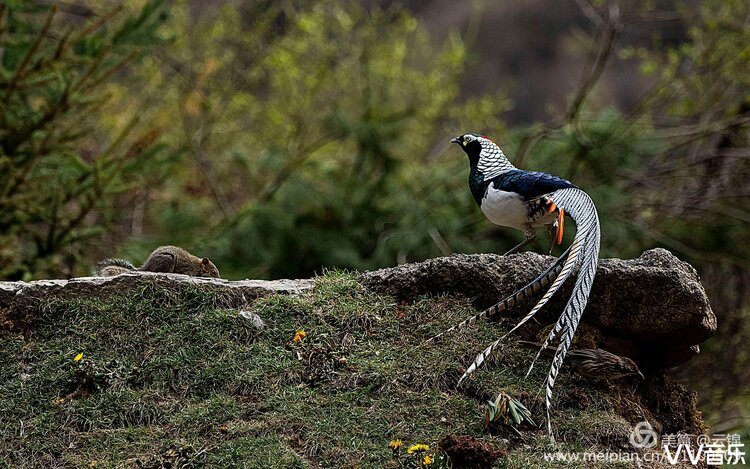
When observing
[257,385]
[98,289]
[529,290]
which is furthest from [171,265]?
[529,290]

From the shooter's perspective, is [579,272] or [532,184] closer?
[579,272]

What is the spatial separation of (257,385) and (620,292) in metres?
1.82

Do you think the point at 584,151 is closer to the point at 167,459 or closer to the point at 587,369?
the point at 587,369

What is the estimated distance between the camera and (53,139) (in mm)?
6902

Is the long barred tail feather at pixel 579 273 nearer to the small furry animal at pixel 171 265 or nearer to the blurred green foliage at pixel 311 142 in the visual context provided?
the small furry animal at pixel 171 265

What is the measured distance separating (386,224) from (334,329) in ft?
17.1

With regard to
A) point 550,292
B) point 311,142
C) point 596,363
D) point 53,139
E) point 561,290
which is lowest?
point 311,142

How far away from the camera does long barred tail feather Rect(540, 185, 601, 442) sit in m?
3.62

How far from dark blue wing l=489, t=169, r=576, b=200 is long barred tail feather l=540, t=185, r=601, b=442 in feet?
0.15

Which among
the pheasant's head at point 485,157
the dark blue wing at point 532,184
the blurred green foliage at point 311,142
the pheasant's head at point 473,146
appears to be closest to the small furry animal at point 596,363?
the dark blue wing at point 532,184

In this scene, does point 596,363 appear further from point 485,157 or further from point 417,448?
point 485,157

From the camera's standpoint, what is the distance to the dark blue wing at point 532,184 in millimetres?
4047

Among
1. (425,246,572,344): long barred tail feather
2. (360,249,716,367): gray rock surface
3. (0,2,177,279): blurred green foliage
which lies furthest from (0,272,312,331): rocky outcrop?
(0,2,177,279): blurred green foliage

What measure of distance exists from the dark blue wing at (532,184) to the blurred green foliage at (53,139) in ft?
10.8
